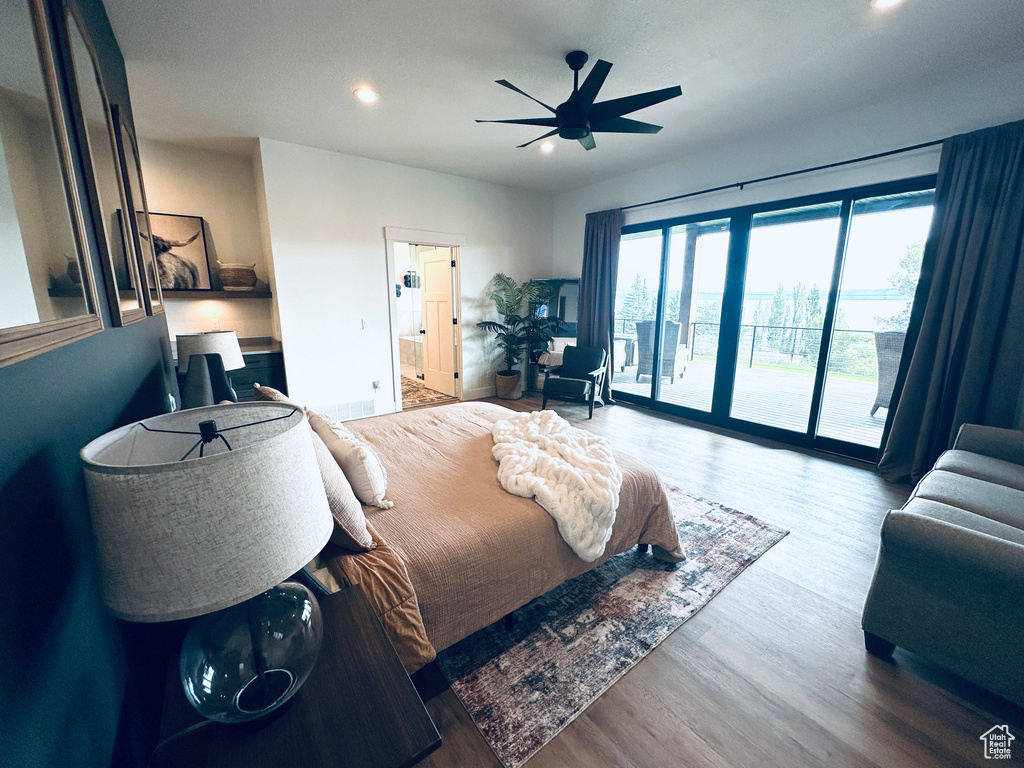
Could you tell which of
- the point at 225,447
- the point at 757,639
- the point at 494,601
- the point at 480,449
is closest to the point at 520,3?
the point at 480,449

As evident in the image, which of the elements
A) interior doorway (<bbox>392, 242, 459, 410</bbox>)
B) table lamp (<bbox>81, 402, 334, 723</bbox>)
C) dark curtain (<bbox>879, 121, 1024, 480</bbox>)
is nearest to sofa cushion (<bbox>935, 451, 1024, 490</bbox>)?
dark curtain (<bbox>879, 121, 1024, 480</bbox>)

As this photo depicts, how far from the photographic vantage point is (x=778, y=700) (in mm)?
1476

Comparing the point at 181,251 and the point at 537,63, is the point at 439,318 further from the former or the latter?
the point at 537,63

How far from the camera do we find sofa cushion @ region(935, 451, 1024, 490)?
203cm

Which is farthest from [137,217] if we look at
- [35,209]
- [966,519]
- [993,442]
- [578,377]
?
[993,442]

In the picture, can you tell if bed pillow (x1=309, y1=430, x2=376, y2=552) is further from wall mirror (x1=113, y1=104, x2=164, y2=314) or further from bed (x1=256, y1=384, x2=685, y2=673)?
wall mirror (x1=113, y1=104, x2=164, y2=314)

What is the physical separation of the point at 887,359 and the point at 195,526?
455 cm

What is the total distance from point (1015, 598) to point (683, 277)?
12.8 ft

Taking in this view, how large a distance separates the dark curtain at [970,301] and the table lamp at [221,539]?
409cm

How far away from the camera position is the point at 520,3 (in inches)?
80.9

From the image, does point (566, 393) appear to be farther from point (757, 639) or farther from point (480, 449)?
point (757, 639)

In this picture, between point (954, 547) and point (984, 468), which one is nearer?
point (954, 547)

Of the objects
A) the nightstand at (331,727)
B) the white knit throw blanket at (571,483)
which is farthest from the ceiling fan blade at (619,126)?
the nightstand at (331,727)

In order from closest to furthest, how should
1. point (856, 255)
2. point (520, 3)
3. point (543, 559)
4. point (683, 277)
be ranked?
1. point (543, 559)
2. point (520, 3)
3. point (856, 255)
4. point (683, 277)
